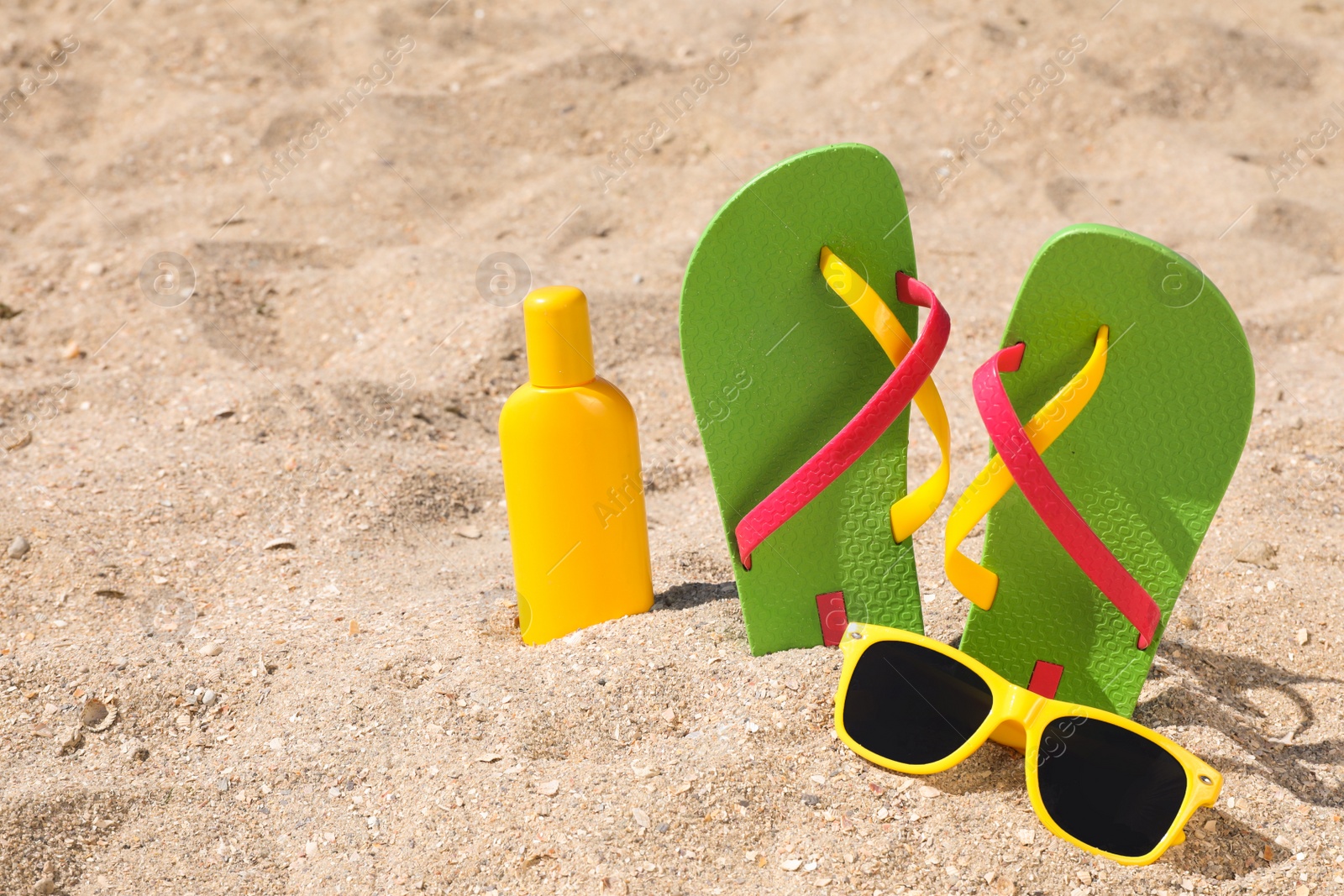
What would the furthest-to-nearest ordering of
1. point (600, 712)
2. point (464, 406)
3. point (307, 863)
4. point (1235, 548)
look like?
1. point (464, 406)
2. point (1235, 548)
3. point (600, 712)
4. point (307, 863)

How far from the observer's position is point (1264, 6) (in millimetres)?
3781

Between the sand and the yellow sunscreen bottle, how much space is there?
0.18 feet

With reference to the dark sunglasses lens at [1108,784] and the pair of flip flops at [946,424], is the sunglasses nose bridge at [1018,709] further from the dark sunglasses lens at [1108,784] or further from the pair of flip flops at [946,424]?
the pair of flip flops at [946,424]

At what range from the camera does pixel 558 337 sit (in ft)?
4.13

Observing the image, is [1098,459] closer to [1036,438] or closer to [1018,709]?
[1036,438]

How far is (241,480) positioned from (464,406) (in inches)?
18.6

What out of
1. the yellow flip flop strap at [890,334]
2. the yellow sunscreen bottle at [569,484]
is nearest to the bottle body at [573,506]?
the yellow sunscreen bottle at [569,484]

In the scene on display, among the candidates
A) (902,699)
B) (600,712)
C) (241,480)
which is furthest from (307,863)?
(241,480)

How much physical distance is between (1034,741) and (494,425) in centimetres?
131

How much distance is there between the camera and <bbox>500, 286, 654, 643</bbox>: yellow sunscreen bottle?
4.18 ft

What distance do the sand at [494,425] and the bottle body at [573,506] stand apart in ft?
0.17

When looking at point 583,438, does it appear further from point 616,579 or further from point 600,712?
point 600,712

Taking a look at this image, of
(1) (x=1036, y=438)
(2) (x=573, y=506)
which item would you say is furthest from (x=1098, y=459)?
(2) (x=573, y=506)

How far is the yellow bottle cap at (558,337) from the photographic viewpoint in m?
1.25
